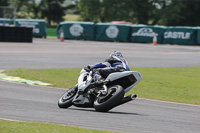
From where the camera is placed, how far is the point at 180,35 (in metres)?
35.7

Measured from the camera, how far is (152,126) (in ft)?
25.8

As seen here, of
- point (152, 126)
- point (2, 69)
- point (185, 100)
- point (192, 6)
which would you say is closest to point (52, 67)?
point (2, 69)

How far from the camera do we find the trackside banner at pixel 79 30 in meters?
38.2

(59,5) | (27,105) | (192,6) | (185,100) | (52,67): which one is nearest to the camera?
(27,105)

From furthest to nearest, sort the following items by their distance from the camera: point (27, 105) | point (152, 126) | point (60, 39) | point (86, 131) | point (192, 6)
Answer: point (192, 6), point (60, 39), point (27, 105), point (152, 126), point (86, 131)

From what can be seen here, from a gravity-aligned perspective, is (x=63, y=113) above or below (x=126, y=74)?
below

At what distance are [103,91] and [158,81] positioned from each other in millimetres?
6800

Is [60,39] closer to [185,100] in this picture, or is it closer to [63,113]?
[185,100]

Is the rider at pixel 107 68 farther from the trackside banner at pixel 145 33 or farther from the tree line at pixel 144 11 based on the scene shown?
the tree line at pixel 144 11

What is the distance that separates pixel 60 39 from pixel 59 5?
131 feet

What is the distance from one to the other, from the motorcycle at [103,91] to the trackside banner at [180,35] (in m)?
26.8

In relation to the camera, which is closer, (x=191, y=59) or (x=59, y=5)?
(x=191, y=59)

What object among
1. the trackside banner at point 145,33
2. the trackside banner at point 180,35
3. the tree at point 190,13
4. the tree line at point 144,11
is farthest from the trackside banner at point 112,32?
the tree at point 190,13

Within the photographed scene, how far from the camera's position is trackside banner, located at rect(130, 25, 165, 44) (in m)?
36.3
